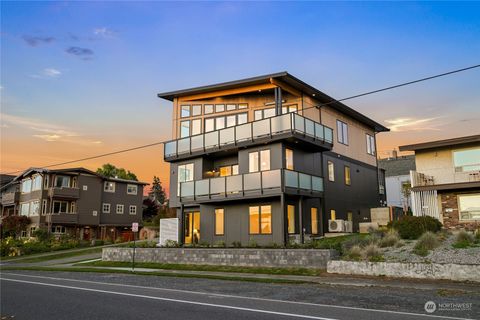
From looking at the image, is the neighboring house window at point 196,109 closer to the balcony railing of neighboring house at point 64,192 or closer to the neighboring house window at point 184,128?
the neighboring house window at point 184,128

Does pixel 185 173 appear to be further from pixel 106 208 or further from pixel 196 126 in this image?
pixel 106 208

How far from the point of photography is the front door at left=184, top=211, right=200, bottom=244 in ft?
99.0

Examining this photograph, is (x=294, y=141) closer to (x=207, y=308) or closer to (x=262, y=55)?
(x=262, y=55)

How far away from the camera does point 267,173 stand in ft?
80.9

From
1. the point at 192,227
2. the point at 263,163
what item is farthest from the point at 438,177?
the point at 192,227

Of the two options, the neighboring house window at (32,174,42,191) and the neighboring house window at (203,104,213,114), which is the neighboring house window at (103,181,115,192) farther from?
the neighboring house window at (203,104,213,114)

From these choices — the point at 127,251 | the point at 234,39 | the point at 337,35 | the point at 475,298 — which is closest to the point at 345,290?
the point at 475,298

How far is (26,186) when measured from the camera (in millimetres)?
56719

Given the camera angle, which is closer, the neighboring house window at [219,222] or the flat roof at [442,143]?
the flat roof at [442,143]

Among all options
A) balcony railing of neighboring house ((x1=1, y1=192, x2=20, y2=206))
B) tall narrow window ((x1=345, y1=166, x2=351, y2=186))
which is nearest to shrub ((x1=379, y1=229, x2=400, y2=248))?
tall narrow window ((x1=345, y1=166, x2=351, y2=186))

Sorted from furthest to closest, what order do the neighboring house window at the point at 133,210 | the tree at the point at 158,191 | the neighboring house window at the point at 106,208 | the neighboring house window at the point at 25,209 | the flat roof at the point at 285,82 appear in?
the tree at the point at 158,191 < the neighboring house window at the point at 133,210 < the neighboring house window at the point at 106,208 < the neighboring house window at the point at 25,209 < the flat roof at the point at 285,82

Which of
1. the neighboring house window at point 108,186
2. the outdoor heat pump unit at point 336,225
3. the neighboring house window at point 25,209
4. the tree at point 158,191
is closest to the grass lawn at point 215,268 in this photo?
the outdoor heat pump unit at point 336,225

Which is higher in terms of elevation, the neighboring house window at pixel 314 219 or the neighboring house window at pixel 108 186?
the neighboring house window at pixel 108 186

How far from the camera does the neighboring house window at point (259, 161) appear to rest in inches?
1037
